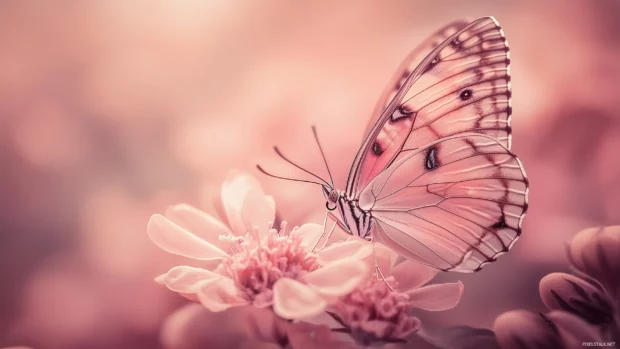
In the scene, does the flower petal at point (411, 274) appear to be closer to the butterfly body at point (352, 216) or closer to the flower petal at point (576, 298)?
the butterfly body at point (352, 216)

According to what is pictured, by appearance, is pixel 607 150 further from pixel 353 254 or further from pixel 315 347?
pixel 315 347

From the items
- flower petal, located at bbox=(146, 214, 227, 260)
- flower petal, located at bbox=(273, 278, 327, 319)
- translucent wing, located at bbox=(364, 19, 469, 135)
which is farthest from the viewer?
translucent wing, located at bbox=(364, 19, 469, 135)

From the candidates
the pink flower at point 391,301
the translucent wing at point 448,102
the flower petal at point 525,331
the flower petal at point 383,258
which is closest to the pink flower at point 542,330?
the flower petal at point 525,331

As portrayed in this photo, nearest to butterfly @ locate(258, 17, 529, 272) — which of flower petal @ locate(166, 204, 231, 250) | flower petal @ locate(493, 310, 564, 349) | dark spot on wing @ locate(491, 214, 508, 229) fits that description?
dark spot on wing @ locate(491, 214, 508, 229)

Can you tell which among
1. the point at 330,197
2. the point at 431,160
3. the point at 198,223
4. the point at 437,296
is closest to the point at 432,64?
the point at 431,160

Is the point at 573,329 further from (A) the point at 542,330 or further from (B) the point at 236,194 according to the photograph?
(B) the point at 236,194

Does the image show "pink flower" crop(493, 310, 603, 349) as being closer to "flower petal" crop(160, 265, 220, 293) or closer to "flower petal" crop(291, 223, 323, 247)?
"flower petal" crop(291, 223, 323, 247)
